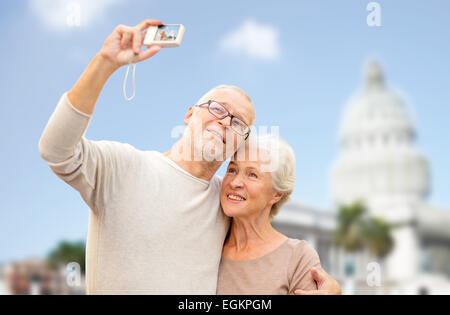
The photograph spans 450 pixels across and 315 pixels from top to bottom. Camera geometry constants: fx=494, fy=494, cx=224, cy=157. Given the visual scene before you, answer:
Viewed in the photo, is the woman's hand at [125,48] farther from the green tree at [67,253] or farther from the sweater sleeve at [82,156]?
the green tree at [67,253]

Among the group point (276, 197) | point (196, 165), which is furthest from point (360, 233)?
point (196, 165)

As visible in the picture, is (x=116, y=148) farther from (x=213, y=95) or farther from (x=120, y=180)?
(x=213, y=95)

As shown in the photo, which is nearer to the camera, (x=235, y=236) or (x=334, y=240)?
(x=235, y=236)

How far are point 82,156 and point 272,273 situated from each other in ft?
2.77

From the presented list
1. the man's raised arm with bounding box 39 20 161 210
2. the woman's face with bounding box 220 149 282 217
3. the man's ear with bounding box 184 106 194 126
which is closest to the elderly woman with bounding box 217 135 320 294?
the woman's face with bounding box 220 149 282 217

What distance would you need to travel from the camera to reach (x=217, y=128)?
191 cm

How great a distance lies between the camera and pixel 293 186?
2084 millimetres

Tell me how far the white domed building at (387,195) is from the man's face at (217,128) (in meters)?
14.6

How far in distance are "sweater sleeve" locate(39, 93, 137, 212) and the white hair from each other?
508mm

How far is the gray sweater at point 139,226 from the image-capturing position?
175 cm

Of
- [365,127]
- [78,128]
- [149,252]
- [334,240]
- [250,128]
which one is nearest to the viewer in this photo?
[78,128]
